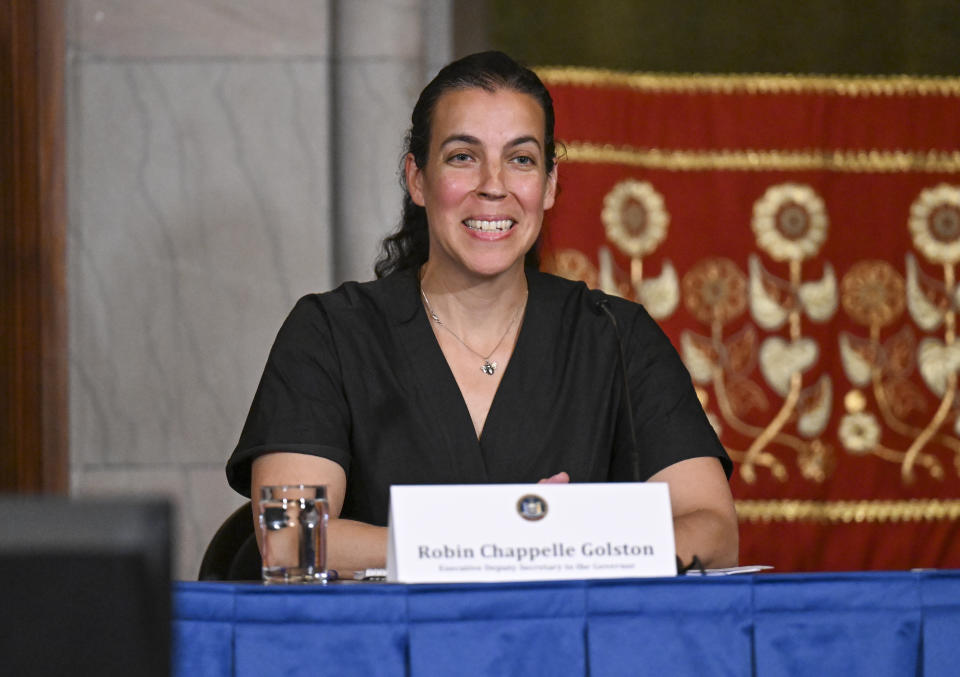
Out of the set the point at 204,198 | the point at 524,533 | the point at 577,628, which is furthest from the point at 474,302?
the point at 204,198

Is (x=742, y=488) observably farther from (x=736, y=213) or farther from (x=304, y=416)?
(x=304, y=416)

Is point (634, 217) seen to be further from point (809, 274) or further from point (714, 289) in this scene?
point (809, 274)

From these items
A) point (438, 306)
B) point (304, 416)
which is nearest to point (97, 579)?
point (304, 416)

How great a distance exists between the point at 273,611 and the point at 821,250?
252 centimetres

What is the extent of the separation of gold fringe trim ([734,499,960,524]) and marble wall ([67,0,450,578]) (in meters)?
1.23

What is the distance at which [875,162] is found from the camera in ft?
10.8

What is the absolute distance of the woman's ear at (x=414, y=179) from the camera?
7.11 ft

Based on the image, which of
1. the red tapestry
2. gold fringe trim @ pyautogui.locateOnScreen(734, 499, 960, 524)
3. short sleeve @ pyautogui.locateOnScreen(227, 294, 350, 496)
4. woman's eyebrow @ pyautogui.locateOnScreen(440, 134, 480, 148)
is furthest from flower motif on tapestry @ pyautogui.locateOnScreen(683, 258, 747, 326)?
short sleeve @ pyautogui.locateOnScreen(227, 294, 350, 496)

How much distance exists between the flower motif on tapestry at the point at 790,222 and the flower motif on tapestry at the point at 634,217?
0.26 meters

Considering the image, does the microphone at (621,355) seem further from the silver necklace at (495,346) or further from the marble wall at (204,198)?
the marble wall at (204,198)

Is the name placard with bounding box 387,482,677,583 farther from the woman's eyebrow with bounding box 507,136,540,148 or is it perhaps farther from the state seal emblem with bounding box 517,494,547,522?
the woman's eyebrow with bounding box 507,136,540,148

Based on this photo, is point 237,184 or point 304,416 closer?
point 304,416

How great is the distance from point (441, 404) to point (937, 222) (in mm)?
1872

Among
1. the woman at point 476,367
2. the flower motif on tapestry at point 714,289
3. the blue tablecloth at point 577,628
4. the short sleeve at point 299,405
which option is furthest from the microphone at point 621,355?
the flower motif on tapestry at point 714,289
